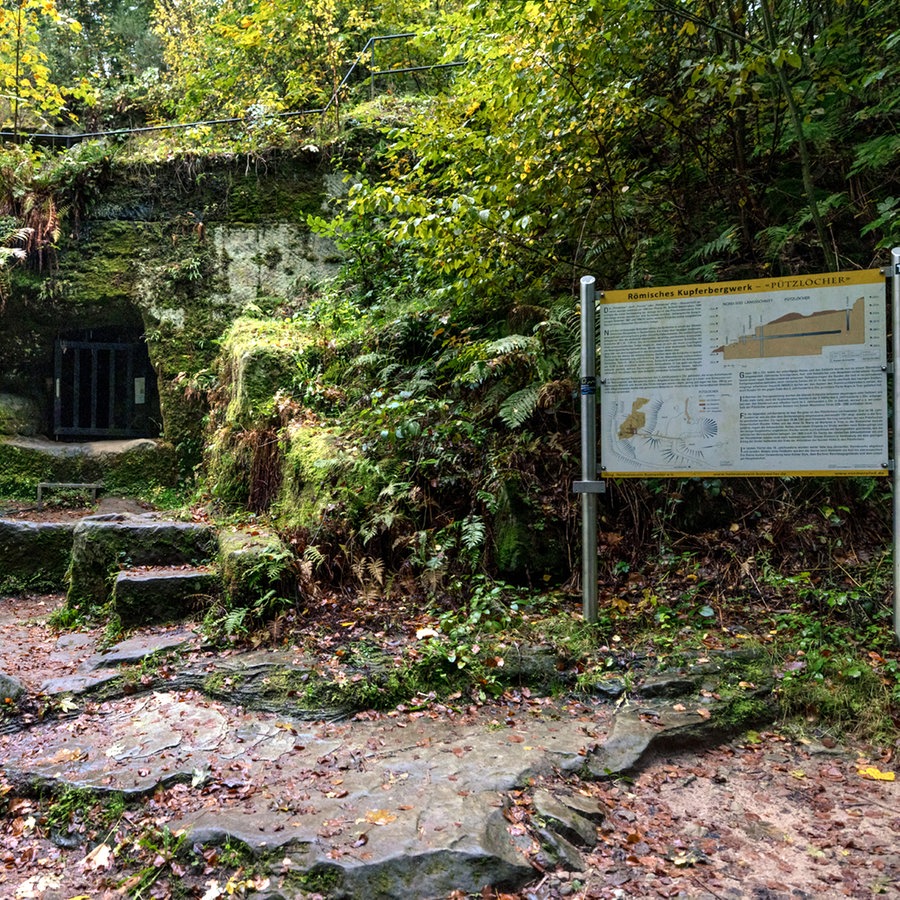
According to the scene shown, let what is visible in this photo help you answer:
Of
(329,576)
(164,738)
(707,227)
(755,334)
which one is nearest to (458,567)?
(329,576)

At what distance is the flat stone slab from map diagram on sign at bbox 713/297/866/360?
2.30 m

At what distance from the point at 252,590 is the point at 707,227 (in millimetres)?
4805

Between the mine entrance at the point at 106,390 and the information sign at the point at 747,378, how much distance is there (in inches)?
333

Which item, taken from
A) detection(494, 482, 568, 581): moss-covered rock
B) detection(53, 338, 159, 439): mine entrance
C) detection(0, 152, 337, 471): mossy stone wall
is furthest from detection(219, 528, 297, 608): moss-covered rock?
detection(53, 338, 159, 439): mine entrance

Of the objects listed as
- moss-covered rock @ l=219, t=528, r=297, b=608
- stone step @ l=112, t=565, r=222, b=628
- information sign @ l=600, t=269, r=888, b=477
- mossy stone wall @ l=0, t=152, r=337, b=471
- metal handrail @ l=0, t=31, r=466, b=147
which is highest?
metal handrail @ l=0, t=31, r=466, b=147

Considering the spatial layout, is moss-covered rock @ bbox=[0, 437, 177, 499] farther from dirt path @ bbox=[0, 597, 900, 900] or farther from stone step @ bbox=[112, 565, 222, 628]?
dirt path @ bbox=[0, 597, 900, 900]

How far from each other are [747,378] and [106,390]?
383 inches

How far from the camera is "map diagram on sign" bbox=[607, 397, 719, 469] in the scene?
162 inches

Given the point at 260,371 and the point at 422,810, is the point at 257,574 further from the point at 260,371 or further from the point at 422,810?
the point at 260,371

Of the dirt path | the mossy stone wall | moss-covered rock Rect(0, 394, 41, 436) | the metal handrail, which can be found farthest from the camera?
the metal handrail

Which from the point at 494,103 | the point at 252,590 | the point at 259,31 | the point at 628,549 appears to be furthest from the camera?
the point at 259,31

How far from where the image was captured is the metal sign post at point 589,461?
4.29m

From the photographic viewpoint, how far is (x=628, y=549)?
5.03 meters

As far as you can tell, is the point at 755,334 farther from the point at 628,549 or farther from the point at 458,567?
the point at 458,567
